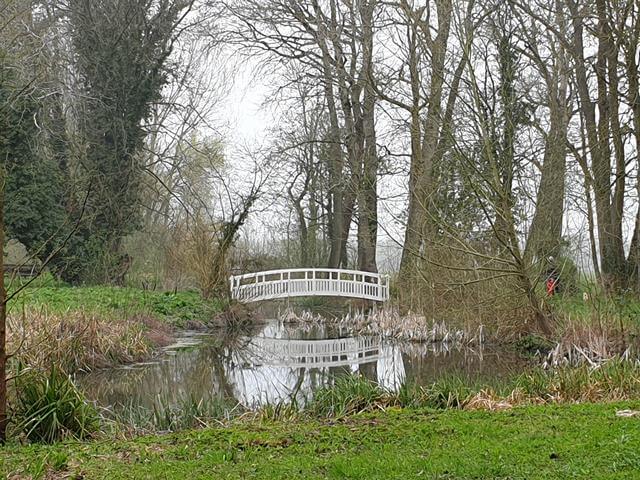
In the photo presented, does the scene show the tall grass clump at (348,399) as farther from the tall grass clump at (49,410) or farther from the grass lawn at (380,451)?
the tall grass clump at (49,410)

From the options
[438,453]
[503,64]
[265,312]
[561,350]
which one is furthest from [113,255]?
[438,453]

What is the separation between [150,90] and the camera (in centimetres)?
2177

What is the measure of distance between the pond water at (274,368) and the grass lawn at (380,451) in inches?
90.9

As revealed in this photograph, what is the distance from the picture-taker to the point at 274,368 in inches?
488

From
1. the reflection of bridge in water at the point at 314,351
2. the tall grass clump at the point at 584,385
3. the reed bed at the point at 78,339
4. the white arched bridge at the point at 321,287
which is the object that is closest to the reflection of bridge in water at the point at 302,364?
the reflection of bridge in water at the point at 314,351

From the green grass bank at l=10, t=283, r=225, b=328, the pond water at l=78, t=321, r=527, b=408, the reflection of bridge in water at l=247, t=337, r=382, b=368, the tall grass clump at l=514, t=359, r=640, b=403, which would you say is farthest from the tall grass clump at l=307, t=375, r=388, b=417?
the green grass bank at l=10, t=283, r=225, b=328

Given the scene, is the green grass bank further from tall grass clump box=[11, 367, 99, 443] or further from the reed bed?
tall grass clump box=[11, 367, 99, 443]

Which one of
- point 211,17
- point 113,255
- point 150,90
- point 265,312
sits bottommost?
point 265,312

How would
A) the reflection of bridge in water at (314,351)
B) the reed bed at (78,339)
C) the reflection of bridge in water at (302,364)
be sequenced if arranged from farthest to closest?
the reflection of bridge in water at (314,351) → the reflection of bridge in water at (302,364) → the reed bed at (78,339)

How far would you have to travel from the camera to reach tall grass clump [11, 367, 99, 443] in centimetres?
576

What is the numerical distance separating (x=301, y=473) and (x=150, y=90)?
19039 mm

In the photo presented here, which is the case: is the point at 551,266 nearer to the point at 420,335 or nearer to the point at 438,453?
the point at 420,335

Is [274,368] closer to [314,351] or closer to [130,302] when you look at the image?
[314,351]

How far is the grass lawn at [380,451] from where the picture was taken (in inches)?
167
